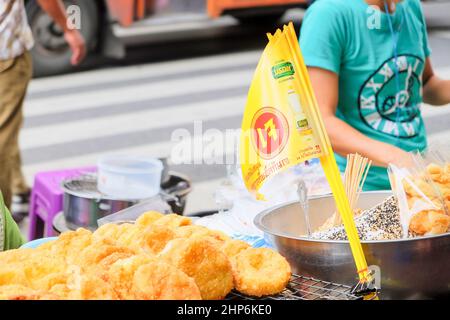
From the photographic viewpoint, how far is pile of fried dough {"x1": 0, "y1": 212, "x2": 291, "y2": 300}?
1.56 m

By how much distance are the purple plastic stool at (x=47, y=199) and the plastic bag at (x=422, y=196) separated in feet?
6.48

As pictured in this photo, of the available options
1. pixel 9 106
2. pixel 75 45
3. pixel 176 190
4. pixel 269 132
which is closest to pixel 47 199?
pixel 176 190

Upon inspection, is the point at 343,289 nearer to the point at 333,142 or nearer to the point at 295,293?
the point at 295,293

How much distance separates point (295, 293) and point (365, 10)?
1.53 metres

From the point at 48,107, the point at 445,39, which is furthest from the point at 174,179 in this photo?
the point at 445,39

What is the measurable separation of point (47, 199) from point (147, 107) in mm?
4676

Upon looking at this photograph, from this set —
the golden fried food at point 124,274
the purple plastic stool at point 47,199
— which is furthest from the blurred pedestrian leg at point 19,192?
the golden fried food at point 124,274

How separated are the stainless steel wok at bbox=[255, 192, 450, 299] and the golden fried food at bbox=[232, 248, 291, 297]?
0.30 feet

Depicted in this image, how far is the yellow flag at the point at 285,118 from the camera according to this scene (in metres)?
1.80

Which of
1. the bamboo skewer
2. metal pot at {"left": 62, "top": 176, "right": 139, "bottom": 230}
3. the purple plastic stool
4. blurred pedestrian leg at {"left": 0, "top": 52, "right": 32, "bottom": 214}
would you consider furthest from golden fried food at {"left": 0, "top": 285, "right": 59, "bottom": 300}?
blurred pedestrian leg at {"left": 0, "top": 52, "right": 32, "bottom": 214}

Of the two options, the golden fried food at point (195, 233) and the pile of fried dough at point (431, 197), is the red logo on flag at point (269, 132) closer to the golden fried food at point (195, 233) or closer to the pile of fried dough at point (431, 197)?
the golden fried food at point (195, 233)

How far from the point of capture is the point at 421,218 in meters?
2.04

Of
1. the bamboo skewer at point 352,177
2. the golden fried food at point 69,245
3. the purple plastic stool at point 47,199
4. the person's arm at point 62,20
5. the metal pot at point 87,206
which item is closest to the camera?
the golden fried food at point 69,245
